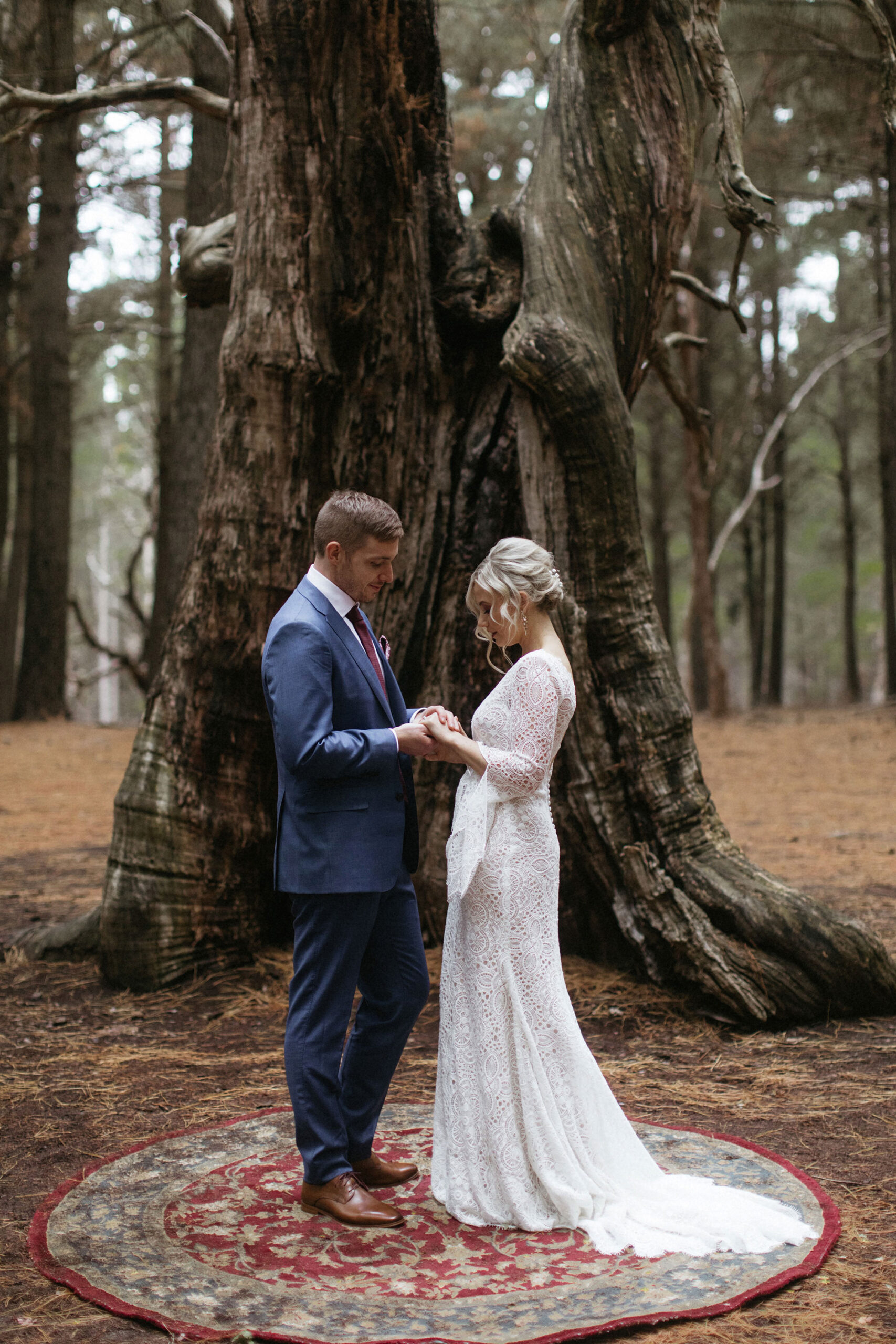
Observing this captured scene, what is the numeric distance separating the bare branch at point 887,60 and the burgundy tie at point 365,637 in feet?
10.1

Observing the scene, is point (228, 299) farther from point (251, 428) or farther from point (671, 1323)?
point (671, 1323)

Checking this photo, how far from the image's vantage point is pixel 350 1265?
9.88 feet

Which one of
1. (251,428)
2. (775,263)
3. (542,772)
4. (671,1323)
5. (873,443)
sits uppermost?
(775,263)

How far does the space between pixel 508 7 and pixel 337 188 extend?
12458 mm

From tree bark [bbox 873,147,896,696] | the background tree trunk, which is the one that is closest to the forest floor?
tree bark [bbox 873,147,896,696]

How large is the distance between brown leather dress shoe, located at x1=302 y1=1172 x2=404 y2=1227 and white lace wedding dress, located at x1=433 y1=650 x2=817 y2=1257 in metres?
0.20

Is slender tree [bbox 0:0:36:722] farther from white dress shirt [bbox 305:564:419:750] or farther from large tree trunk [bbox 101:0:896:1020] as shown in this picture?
white dress shirt [bbox 305:564:419:750]

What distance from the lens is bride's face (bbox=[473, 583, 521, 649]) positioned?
3551 mm

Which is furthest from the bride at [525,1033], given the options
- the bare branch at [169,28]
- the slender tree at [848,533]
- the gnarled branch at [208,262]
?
the slender tree at [848,533]

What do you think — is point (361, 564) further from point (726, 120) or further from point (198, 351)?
point (198, 351)

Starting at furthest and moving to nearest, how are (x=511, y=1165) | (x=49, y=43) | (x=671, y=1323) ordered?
(x=49, y=43) → (x=511, y=1165) → (x=671, y=1323)

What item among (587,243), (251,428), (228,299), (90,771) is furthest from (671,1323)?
(90,771)

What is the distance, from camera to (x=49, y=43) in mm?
13062

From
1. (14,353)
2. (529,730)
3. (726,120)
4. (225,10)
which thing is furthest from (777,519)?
(529,730)
